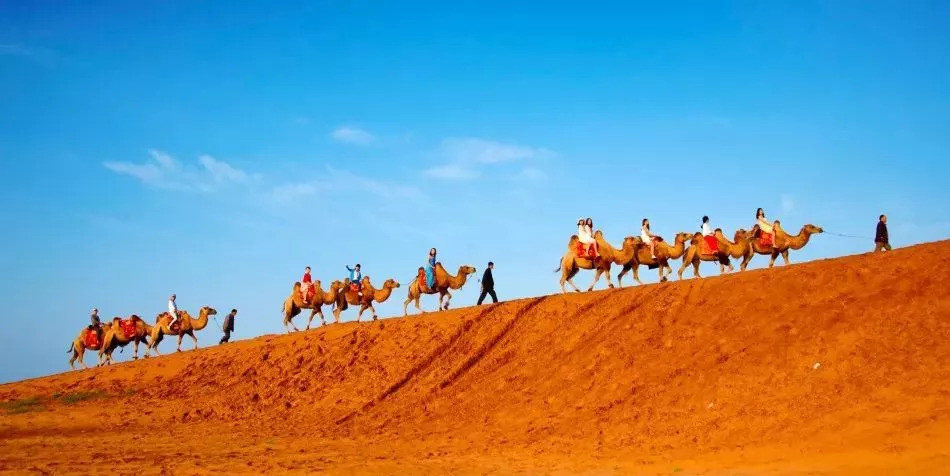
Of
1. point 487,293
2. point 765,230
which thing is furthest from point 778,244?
point 487,293

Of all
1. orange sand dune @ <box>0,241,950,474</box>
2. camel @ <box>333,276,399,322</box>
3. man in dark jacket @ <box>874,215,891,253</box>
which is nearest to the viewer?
orange sand dune @ <box>0,241,950,474</box>

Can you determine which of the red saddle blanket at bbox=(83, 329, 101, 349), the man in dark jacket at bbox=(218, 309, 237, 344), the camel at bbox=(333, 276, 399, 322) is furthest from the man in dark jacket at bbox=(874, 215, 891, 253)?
the red saddle blanket at bbox=(83, 329, 101, 349)

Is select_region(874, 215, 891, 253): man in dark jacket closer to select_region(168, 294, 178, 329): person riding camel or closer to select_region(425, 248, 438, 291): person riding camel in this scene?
select_region(425, 248, 438, 291): person riding camel

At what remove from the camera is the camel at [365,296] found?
30000 mm

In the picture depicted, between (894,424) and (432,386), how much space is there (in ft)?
38.5

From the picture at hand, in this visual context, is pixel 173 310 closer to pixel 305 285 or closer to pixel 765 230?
pixel 305 285

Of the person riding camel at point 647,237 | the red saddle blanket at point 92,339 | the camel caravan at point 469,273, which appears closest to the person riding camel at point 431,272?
the camel caravan at point 469,273

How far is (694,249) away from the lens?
2417 centimetres

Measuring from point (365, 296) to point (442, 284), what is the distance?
403cm

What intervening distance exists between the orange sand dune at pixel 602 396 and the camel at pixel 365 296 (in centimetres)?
395

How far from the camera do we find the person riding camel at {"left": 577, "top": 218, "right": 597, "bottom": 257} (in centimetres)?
2361

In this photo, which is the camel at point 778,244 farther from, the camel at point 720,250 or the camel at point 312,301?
the camel at point 312,301

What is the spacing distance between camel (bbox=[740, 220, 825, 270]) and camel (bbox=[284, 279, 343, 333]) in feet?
51.0

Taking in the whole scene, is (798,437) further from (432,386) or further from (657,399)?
(432,386)
